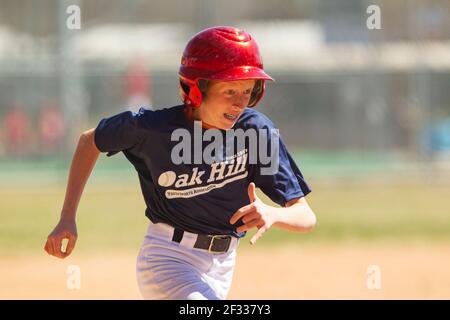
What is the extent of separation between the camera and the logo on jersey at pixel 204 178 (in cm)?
365

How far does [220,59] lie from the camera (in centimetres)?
346

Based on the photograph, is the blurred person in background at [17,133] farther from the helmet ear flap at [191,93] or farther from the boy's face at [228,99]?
the boy's face at [228,99]

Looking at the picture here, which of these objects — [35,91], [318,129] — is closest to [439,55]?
[318,129]

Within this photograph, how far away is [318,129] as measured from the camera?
17844 millimetres

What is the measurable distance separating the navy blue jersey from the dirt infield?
296 cm

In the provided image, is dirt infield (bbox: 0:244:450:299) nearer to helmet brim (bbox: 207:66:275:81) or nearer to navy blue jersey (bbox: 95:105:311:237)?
navy blue jersey (bbox: 95:105:311:237)

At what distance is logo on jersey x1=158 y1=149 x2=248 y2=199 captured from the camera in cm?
365

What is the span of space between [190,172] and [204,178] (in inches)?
2.5

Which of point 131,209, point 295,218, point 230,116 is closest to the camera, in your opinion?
point 295,218

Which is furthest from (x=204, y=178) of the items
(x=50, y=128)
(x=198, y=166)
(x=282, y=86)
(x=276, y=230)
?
(x=282, y=86)

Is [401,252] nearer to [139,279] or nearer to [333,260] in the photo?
[333,260]

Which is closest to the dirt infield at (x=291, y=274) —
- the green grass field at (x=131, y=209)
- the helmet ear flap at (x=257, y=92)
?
the green grass field at (x=131, y=209)

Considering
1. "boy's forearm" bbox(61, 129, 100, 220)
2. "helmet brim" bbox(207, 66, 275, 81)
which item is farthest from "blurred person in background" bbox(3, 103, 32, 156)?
"helmet brim" bbox(207, 66, 275, 81)

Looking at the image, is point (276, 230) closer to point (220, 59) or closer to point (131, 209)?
point (131, 209)
